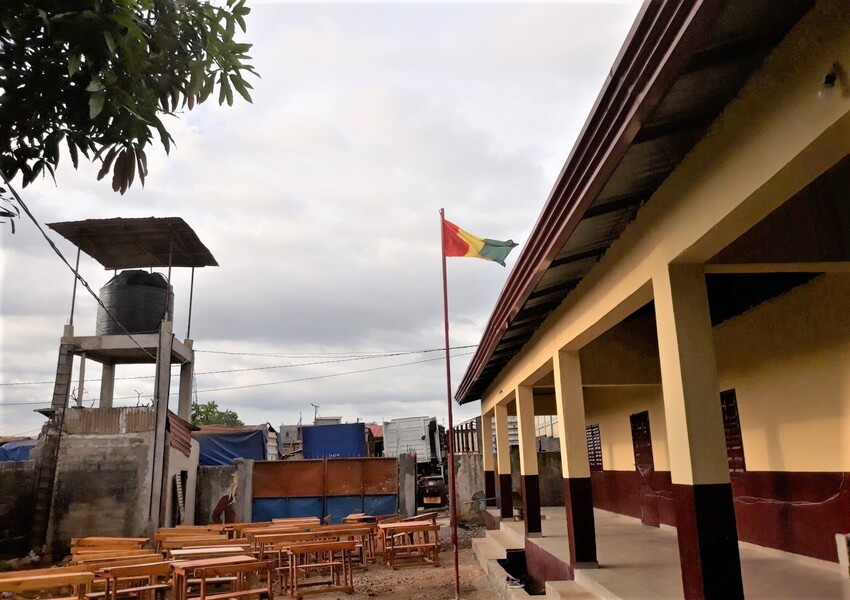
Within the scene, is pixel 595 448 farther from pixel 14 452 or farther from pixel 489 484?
pixel 14 452

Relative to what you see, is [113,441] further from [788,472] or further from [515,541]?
[788,472]

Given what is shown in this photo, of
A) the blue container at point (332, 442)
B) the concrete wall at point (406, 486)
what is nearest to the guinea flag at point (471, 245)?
the concrete wall at point (406, 486)

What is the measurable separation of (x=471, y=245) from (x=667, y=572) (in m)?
4.61

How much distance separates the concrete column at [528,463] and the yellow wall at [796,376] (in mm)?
3293

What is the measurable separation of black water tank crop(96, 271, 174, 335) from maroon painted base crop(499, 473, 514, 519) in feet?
29.4

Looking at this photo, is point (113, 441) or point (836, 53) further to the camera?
point (113, 441)

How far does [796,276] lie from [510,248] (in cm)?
344

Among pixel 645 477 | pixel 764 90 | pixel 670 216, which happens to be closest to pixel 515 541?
pixel 645 477

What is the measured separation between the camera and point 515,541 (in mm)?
10695

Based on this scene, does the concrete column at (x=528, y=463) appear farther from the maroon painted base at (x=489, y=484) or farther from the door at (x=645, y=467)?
the maroon painted base at (x=489, y=484)

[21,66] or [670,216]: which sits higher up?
[21,66]

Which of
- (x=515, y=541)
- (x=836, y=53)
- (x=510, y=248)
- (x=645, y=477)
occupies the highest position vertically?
(x=510, y=248)

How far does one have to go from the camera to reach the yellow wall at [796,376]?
5.81 metres

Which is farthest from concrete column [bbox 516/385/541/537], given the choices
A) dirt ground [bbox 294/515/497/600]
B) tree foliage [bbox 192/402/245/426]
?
tree foliage [bbox 192/402/245/426]
